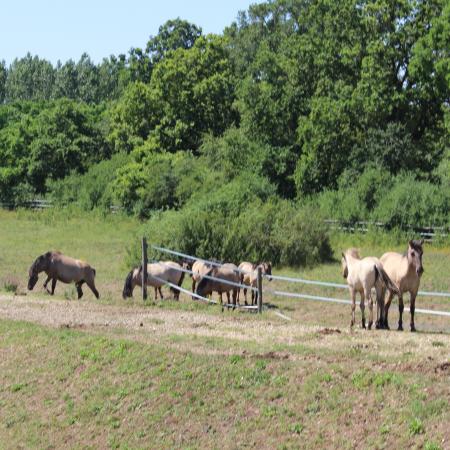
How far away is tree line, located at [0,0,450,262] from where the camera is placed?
48.5 m

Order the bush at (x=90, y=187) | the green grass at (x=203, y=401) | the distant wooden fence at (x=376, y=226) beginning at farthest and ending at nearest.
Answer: the bush at (x=90, y=187), the distant wooden fence at (x=376, y=226), the green grass at (x=203, y=401)

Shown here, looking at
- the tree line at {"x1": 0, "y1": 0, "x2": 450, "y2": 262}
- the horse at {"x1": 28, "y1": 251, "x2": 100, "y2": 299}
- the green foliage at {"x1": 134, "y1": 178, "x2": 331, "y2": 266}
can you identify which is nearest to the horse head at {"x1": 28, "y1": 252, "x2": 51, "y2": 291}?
the horse at {"x1": 28, "y1": 251, "x2": 100, "y2": 299}

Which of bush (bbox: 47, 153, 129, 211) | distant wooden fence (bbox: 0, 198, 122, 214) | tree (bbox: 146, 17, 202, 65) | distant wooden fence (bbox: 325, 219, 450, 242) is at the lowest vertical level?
distant wooden fence (bbox: 325, 219, 450, 242)

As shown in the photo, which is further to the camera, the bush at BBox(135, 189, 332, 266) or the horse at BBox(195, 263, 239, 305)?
the bush at BBox(135, 189, 332, 266)

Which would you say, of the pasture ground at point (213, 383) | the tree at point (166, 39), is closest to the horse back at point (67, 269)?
the pasture ground at point (213, 383)

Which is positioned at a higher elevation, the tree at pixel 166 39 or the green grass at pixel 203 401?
the tree at pixel 166 39

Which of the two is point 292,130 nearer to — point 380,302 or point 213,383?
point 380,302

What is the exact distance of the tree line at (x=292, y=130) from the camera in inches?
1909

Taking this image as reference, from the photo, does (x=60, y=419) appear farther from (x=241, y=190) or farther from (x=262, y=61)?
(x=262, y=61)

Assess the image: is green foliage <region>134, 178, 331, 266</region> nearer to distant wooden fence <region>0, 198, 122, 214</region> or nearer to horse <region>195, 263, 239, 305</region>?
horse <region>195, 263, 239, 305</region>

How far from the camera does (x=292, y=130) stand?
183 ft

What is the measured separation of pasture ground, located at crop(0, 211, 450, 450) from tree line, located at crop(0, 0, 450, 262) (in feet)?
78.7

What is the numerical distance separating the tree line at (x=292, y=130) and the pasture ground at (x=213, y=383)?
2399 cm

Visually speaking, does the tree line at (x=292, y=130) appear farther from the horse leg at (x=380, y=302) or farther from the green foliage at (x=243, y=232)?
the horse leg at (x=380, y=302)
